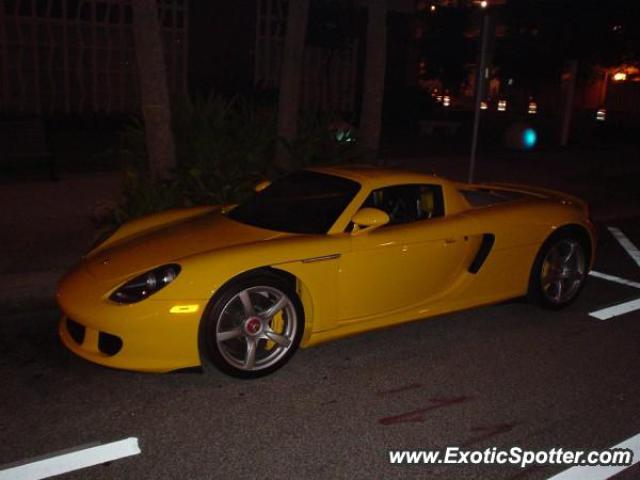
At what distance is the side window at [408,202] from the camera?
5055 millimetres

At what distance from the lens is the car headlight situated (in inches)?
159

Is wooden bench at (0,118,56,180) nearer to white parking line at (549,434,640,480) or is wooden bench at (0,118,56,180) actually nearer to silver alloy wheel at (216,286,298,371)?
silver alloy wheel at (216,286,298,371)

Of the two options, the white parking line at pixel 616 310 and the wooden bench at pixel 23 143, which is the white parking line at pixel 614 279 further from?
the wooden bench at pixel 23 143

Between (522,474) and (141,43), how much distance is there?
5.84m

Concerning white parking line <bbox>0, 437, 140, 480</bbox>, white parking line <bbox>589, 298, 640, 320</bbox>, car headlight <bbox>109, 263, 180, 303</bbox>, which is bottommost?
white parking line <bbox>0, 437, 140, 480</bbox>

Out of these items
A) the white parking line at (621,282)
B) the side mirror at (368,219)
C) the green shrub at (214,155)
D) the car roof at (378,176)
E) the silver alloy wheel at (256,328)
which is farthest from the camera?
the green shrub at (214,155)

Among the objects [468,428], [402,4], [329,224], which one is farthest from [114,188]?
[402,4]

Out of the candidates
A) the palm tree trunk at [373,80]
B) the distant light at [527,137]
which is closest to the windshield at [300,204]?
the palm tree trunk at [373,80]

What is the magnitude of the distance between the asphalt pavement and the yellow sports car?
0.24 m

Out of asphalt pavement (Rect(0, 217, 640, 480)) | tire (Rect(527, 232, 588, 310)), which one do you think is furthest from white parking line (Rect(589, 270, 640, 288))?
asphalt pavement (Rect(0, 217, 640, 480))

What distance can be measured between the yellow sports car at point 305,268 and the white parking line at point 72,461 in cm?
59

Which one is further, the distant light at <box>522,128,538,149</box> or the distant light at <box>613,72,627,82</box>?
the distant light at <box>613,72,627,82</box>

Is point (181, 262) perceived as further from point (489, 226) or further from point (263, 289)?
point (489, 226)

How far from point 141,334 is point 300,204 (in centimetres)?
161
